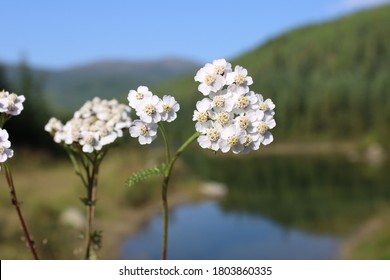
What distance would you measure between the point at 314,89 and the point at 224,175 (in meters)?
86.0

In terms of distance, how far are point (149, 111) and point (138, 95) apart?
128 millimetres

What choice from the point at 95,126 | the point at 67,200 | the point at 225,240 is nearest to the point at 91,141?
the point at 95,126

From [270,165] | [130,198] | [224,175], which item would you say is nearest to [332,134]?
[270,165]

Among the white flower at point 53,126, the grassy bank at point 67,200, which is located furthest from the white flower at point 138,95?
the grassy bank at point 67,200

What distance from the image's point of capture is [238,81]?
2.08m

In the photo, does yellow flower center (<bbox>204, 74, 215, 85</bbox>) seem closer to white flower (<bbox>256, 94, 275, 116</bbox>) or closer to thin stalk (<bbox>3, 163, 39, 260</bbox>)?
white flower (<bbox>256, 94, 275, 116</bbox>)

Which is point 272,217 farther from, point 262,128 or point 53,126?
point 262,128

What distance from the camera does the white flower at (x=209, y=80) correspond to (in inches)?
81.2

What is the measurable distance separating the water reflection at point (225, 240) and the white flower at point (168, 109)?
1208 inches

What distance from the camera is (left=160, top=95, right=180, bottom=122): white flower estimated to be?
2.11 m

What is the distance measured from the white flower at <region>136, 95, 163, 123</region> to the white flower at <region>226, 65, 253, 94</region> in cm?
30

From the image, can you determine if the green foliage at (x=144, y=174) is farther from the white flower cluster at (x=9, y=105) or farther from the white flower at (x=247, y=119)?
the white flower cluster at (x=9, y=105)

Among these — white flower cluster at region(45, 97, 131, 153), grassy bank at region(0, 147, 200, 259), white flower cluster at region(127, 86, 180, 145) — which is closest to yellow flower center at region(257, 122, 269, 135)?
white flower cluster at region(127, 86, 180, 145)

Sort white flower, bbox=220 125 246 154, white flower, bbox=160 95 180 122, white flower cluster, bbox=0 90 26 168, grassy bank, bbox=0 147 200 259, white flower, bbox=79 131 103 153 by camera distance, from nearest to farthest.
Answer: white flower, bbox=220 125 246 154
white flower, bbox=160 95 180 122
white flower cluster, bbox=0 90 26 168
white flower, bbox=79 131 103 153
grassy bank, bbox=0 147 200 259
